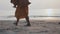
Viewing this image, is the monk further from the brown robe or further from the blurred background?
the blurred background

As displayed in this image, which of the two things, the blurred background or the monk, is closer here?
the monk

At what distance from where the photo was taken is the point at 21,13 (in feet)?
4.98

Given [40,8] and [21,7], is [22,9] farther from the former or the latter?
[40,8]

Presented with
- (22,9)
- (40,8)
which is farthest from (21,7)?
(40,8)

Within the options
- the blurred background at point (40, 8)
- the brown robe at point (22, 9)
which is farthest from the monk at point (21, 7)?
the blurred background at point (40, 8)

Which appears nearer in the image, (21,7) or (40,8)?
(21,7)

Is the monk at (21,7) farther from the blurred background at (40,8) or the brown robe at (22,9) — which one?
the blurred background at (40,8)

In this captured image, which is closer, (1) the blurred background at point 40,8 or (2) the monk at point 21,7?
(2) the monk at point 21,7

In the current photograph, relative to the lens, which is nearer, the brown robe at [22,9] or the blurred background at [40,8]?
the brown robe at [22,9]

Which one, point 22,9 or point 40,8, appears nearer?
point 22,9

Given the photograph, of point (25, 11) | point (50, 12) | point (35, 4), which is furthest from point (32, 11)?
point (25, 11)

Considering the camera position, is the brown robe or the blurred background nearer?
the brown robe

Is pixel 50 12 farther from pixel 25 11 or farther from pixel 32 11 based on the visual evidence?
pixel 25 11

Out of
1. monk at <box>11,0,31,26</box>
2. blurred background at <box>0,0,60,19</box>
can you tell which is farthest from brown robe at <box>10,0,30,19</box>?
blurred background at <box>0,0,60,19</box>
